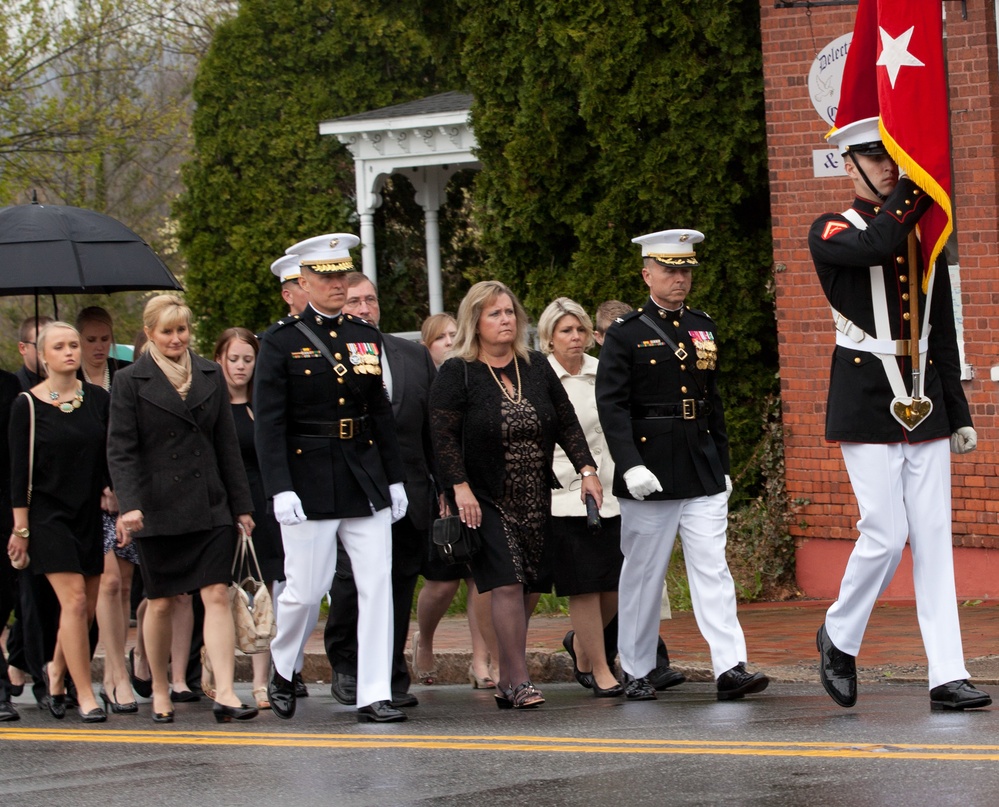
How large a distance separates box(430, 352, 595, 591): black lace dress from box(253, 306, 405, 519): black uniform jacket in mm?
337

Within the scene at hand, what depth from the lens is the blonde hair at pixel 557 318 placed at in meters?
9.03

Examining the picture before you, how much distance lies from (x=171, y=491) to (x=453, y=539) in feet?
4.51

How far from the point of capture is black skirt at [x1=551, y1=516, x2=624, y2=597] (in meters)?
8.78

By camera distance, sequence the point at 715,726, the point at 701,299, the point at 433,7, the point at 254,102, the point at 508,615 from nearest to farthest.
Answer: the point at 715,726 < the point at 508,615 < the point at 701,299 < the point at 433,7 < the point at 254,102

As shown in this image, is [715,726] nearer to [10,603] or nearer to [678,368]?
[678,368]

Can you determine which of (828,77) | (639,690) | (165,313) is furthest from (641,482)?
(828,77)

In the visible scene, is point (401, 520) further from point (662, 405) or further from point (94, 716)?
point (94, 716)

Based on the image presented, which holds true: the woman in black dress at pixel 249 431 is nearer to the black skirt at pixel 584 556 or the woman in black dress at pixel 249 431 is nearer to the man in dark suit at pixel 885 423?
the black skirt at pixel 584 556

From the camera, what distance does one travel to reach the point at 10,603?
30.3 ft

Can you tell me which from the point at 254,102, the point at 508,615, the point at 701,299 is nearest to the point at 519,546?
the point at 508,615

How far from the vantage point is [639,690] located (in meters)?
8.44

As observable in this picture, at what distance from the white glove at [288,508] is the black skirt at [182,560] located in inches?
22.8

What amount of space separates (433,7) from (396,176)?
24.1 feet

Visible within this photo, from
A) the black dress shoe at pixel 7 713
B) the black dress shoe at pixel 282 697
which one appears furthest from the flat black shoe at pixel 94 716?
the black dress shoe at pixel 282 697
